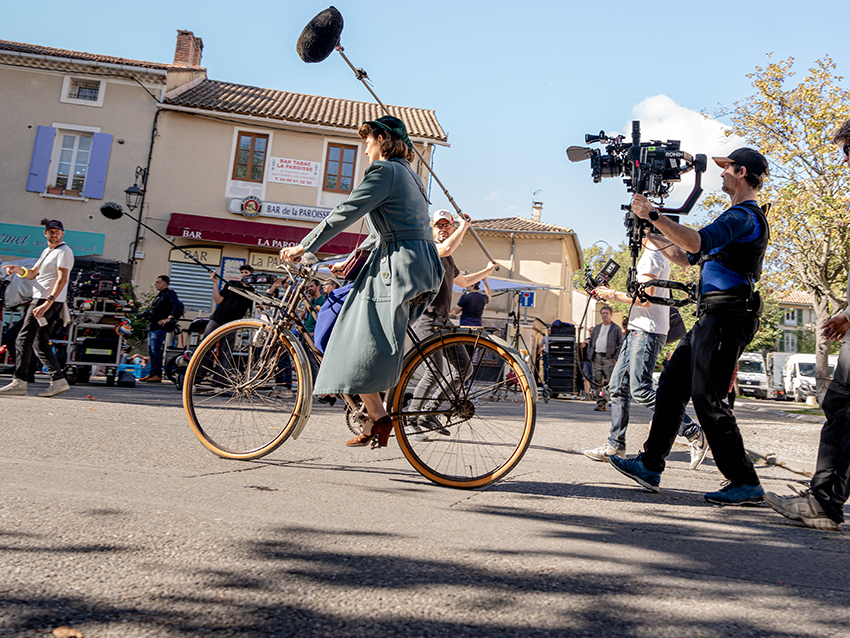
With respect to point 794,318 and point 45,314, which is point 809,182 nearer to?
point 45,314

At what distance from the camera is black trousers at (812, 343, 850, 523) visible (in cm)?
336

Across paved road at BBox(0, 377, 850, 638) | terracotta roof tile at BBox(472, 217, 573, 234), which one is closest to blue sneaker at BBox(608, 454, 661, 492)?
paved road at BBox(0, 377, 850, 638)

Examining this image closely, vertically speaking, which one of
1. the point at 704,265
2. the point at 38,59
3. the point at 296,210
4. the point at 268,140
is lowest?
the point at 704,265

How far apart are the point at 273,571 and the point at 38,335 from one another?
7222mm

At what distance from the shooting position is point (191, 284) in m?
22.1

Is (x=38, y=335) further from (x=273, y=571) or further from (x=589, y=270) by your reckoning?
(x=273, y=571)

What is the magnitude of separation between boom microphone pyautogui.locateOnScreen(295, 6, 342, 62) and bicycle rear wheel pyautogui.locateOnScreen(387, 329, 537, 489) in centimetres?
296

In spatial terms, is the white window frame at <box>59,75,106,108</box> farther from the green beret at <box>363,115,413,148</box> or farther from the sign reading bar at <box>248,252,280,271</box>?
the green beret at <box>363,115,413,148</box>

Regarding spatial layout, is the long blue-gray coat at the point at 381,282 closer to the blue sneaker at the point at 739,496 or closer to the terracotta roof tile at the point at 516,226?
the blue sneaker at the point at 739,496

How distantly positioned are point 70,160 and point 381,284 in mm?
22670


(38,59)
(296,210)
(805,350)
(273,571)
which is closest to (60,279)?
(273,571)

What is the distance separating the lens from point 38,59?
72.3 feet

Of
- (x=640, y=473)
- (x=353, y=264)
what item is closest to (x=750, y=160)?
(x=640, y=473)

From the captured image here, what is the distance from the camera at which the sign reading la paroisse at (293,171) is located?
2288cm
